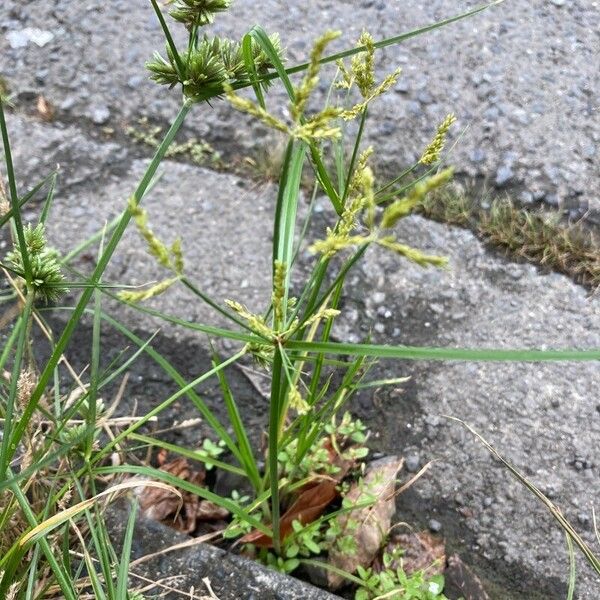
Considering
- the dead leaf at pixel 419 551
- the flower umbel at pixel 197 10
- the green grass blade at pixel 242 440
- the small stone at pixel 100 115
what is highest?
the flower umbel at pixel 197 10

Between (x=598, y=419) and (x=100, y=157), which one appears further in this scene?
(x=100, y=157)

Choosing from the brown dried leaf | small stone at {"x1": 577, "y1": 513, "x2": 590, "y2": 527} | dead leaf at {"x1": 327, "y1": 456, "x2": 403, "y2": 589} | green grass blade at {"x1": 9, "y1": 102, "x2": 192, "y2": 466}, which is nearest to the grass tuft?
small stone at {"x1": 577, "y1": 513, "x2": 590, "y2": 527}

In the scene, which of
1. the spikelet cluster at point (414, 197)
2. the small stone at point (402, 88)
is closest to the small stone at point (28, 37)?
the small stone at point (402, 88)

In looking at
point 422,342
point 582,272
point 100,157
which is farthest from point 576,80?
point 100,157

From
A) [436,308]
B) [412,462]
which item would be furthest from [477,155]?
[412,462]

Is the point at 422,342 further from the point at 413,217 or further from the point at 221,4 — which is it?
the point at 221,4

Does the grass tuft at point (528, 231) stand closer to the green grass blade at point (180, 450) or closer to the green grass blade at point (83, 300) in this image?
the green grass blade at point (180, 450)
